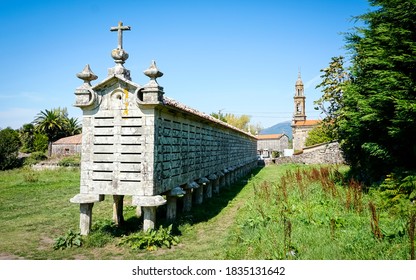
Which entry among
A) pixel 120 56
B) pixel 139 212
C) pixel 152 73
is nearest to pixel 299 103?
pixel 139 212

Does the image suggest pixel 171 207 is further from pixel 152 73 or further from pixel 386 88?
pixel 386 88

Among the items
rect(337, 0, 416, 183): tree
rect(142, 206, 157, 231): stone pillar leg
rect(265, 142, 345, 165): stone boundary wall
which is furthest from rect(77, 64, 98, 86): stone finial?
rect(265, 142, 345, 165): stone boundary wall

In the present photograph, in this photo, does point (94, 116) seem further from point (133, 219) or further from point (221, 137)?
point (221, 137)

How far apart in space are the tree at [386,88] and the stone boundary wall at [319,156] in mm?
22426

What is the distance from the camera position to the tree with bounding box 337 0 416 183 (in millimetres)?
8008

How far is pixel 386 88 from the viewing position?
27.9 ft

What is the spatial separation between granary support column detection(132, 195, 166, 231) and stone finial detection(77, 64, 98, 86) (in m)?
3.26

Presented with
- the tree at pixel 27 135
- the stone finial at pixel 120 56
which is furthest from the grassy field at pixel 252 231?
the tree at pixel 27 135

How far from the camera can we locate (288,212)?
8.08 metres

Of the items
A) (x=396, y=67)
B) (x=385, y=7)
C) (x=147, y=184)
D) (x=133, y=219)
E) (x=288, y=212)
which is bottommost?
(x=133, y=219)

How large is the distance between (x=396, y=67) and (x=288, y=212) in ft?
17.4

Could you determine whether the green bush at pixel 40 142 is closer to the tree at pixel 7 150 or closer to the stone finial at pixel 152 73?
the tree at pixel 7 150

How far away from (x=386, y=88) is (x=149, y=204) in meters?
7.46
